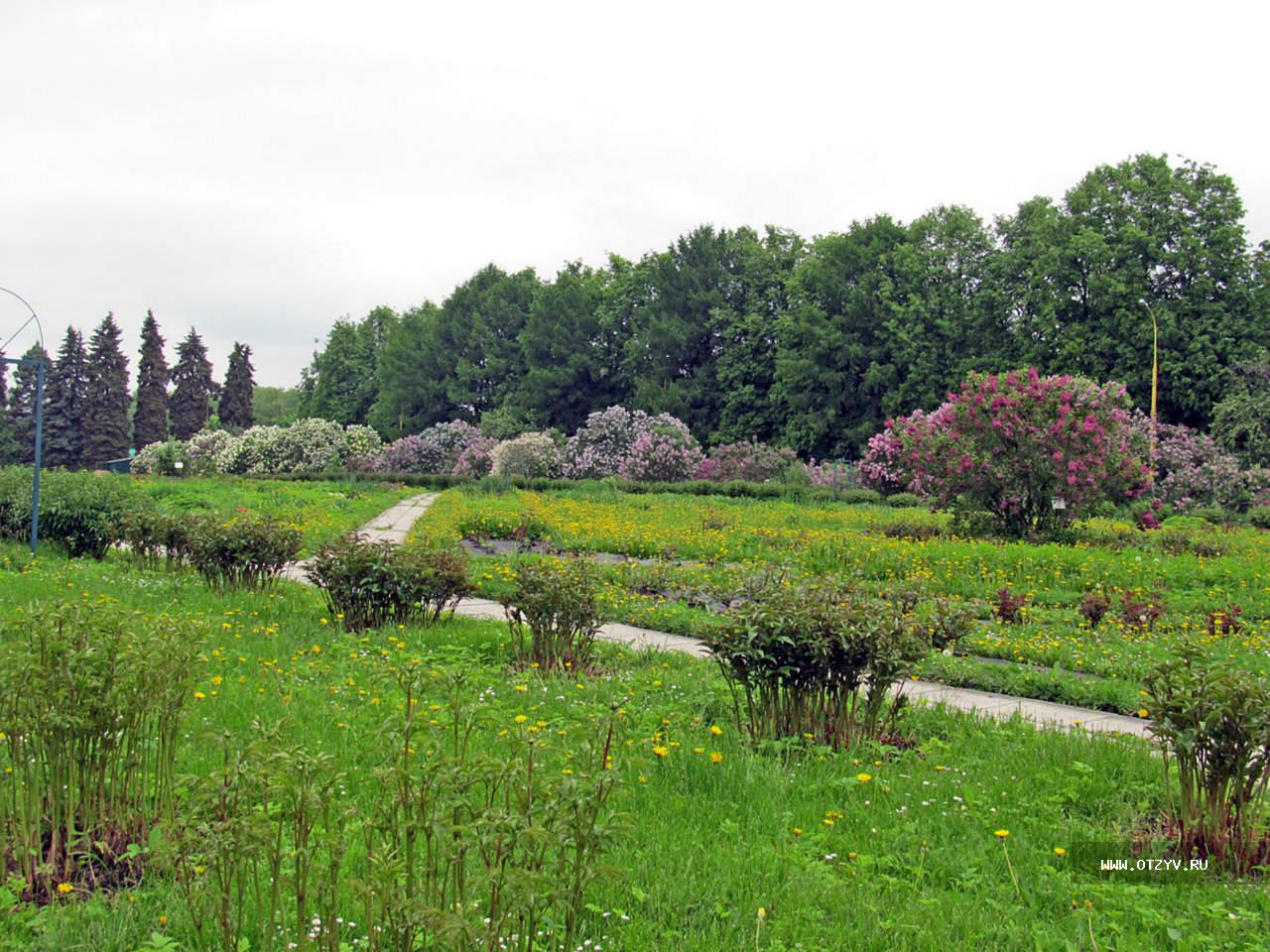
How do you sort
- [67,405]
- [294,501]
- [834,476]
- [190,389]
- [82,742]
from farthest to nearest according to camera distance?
[190,389] < [67,405] < [834,476] < [294,501] < [82,742]

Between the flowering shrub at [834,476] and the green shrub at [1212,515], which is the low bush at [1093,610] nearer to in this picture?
the green shrub at [1212,515]

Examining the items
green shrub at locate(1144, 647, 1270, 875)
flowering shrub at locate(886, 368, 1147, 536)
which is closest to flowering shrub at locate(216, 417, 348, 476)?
flowering shrub at locate(886, 368, 1147, 536)

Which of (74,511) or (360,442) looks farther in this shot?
(360,442)

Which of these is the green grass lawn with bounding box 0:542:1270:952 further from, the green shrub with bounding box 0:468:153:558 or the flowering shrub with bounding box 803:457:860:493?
the flowering shrub with bounding box 803:457:860:493

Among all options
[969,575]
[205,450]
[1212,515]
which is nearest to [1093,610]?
[969,575]

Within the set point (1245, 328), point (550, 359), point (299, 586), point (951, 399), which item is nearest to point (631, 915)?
point (299, 586)

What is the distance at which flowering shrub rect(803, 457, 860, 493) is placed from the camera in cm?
2992

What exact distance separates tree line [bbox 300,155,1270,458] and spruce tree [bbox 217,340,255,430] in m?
11.5

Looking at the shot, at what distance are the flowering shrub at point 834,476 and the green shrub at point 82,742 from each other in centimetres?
2675

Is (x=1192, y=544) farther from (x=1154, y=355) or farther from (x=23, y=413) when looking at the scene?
(x=23, y=413)

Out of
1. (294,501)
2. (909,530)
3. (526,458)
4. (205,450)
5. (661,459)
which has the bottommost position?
(294,501)

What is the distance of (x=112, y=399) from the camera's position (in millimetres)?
58906

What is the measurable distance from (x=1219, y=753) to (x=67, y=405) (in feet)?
214

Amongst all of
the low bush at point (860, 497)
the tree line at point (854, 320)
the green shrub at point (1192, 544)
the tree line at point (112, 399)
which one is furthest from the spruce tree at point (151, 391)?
the green shrub at point (1192, 544)
